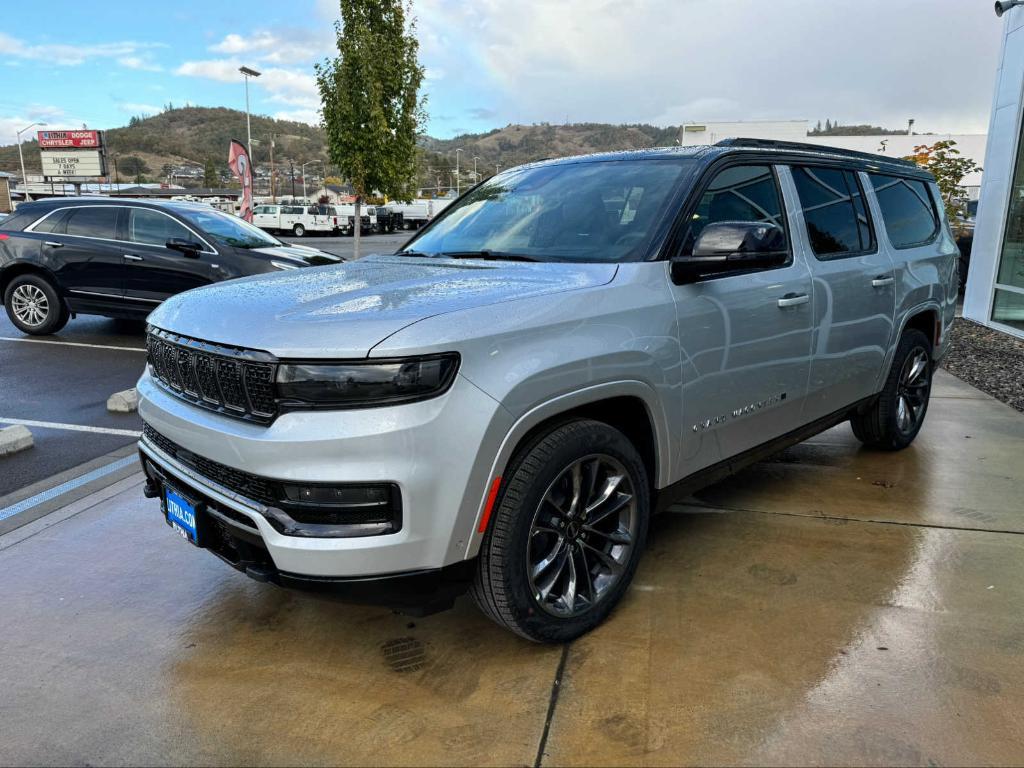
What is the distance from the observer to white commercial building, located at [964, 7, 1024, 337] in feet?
33.6

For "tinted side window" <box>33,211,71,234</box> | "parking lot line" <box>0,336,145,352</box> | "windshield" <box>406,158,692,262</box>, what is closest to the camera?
"windshield" <box>406,158,692,262</box>

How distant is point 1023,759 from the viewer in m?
2.25

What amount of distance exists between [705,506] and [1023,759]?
2089 millimetres

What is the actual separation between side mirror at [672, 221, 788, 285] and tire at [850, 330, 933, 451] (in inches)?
88.3

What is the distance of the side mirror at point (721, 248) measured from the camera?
2.93 m

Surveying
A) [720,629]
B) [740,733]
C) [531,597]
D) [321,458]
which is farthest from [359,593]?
[720,629]

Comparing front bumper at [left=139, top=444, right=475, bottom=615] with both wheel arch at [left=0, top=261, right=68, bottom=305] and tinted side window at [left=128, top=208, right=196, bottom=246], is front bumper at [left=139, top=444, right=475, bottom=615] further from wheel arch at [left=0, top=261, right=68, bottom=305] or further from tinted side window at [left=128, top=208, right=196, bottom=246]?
wheel arch at [left=0, top=261, right=68, bottom=305]

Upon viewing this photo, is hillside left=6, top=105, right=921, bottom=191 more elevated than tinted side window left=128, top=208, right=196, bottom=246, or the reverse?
hillside left=6, top=105, right=921, bottom=191

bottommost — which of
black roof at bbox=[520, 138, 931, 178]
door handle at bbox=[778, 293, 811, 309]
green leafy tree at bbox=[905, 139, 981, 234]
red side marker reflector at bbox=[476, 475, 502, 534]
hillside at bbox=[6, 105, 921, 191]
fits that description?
red side marker reflector at bbox=[476, 475, 502, 534]

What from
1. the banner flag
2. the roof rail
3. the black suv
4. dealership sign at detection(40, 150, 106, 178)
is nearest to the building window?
the roof rail

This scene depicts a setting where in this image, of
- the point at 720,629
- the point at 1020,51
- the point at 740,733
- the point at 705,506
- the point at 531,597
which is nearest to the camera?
the point at 740,733

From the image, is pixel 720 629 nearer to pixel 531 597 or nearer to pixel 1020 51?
pixel 531 597

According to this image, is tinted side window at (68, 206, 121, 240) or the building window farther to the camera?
the building window

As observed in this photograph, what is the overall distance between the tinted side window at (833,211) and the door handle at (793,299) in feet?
1.11
